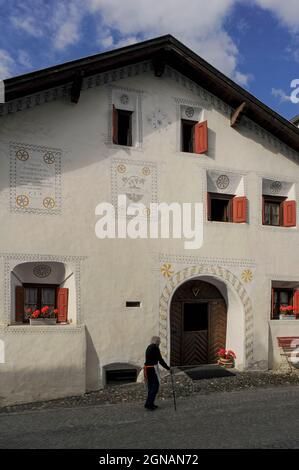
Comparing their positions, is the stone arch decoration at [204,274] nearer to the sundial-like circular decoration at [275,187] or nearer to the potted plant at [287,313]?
the potted plant at [287,313]

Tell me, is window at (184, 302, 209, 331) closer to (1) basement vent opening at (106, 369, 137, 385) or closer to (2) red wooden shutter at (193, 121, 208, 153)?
(1) basement vent opening at (106, 369, 137, 385)

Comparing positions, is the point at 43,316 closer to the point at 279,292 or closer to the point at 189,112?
the point at 189,112

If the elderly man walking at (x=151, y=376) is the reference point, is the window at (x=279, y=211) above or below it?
above

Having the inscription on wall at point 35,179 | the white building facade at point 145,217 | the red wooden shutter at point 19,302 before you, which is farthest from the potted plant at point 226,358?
the inscription on wall at point 35,179

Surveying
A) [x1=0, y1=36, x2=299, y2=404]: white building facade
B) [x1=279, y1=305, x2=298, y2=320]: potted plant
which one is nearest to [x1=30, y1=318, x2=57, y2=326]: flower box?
[x1=0, y1=36, x2=299, y2=404]: white building facade

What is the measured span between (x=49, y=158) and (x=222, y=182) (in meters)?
5.96

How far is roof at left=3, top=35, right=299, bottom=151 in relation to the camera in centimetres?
1327

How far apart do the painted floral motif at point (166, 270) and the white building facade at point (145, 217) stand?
0.10 feet

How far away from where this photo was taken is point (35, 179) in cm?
1362

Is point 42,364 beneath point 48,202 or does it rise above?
beneath

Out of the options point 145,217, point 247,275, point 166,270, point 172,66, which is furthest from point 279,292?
point 172,66

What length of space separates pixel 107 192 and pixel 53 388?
19.2 feet

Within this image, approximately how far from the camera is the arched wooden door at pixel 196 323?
52.1 ft

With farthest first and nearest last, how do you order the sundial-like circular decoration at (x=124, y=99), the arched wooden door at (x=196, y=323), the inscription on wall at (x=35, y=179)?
the arched wooden door at (x=196, y=323) < the sundial-like circular decoration at (x=124, y=99) < the inscription on wall at (x=35, y=179)
